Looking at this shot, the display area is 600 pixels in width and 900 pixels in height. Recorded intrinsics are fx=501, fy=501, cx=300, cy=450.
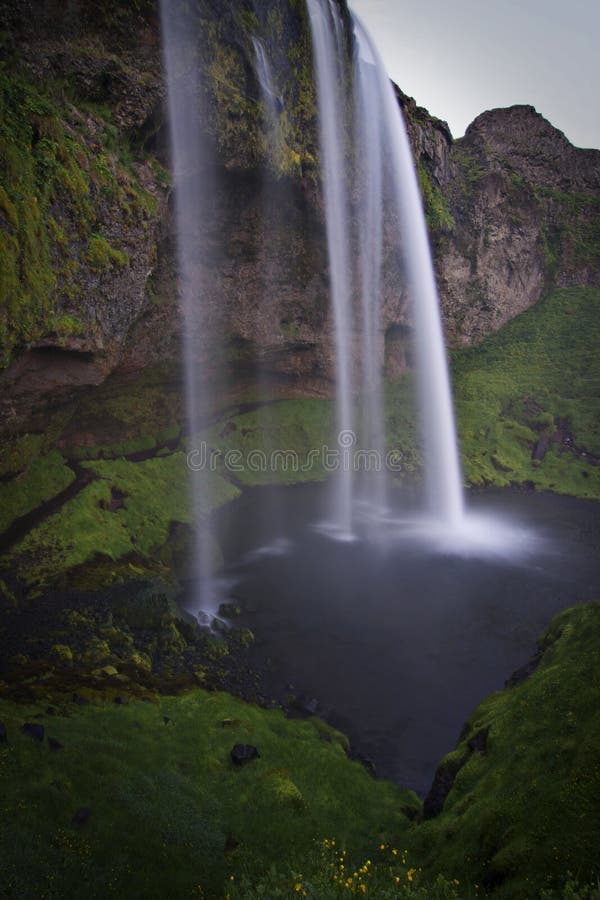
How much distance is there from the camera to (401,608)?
29609 millimetres

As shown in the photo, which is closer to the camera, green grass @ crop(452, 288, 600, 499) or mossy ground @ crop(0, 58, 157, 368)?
mossy ground @ crop(0, 58, 157, 368)

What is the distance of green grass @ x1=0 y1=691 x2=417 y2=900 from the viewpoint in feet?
32.5

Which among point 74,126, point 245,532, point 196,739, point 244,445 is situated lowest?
point 196,739

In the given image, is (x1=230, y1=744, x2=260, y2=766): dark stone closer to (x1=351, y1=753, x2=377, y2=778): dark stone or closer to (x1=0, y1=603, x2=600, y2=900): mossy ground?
(x1=0, y1=603, x2=600, y2=900): mossy ground

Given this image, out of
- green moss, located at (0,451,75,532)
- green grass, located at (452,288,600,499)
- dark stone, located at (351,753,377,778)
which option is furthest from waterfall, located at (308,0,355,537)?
dark stone, located at (351,753,377,778)

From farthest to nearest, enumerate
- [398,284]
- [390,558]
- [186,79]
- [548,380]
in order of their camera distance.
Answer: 1. [548,380]
2. [398,284]
3. [390,558]
4. [186,79]

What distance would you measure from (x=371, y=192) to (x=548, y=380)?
35.0 meters

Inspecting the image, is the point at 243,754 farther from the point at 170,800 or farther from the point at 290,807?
the point at 170,800

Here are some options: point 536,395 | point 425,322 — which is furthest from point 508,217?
point 425,322

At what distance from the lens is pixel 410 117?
185ft

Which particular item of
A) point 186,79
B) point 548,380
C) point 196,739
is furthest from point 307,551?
point 548,380

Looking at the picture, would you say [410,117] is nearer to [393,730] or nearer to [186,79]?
[186,79]

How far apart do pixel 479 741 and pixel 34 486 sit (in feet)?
104

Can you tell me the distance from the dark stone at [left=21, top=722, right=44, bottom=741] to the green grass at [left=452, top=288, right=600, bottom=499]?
4945 cm
